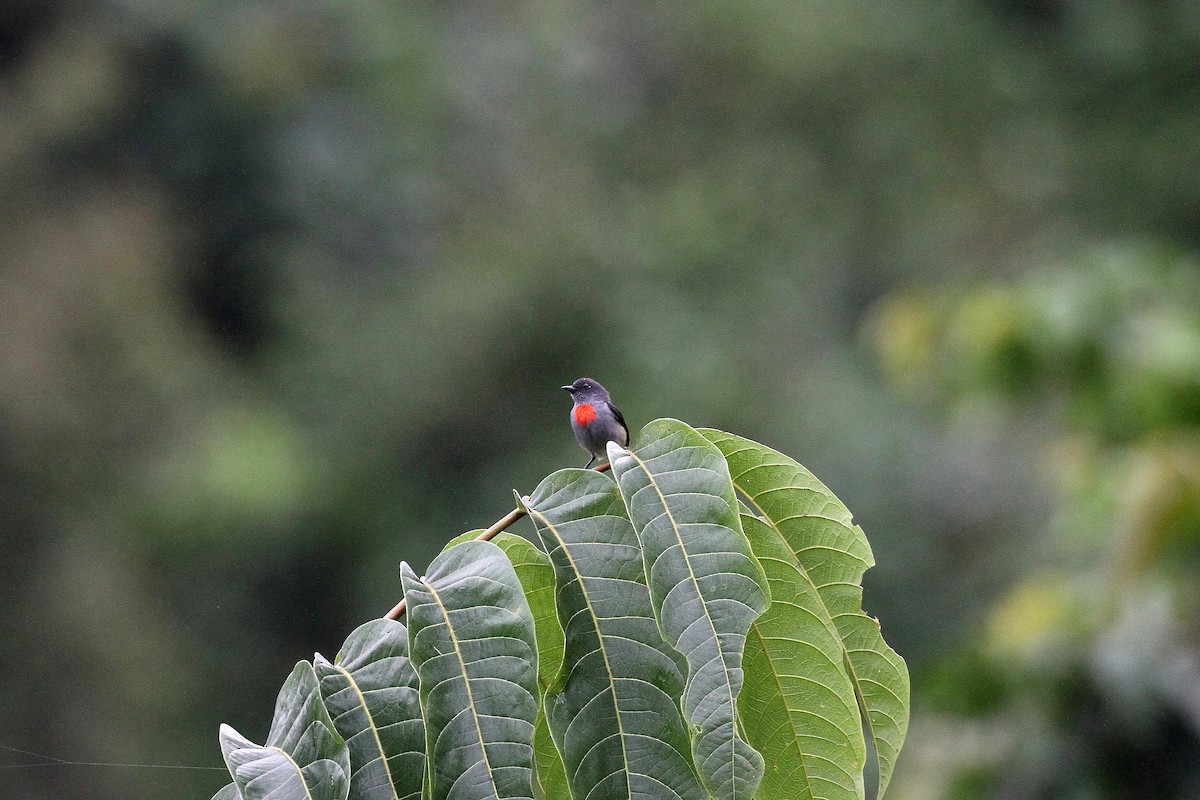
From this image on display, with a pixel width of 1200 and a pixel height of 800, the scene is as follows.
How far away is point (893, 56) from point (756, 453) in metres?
15.9

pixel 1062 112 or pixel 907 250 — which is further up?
pixel 1062 112

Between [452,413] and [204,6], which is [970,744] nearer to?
[452,413]

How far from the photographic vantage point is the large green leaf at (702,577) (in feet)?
3.03

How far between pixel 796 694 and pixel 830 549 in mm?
127

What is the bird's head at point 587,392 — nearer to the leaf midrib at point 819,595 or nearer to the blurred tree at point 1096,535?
the leaf midrib at point 819,595

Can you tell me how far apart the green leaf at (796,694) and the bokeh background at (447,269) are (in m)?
9.62

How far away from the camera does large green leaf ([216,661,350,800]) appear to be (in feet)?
2.98

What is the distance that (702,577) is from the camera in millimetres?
954

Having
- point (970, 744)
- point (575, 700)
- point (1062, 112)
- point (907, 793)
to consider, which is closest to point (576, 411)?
point (575, 700)

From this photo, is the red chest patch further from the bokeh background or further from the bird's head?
the bokeh background

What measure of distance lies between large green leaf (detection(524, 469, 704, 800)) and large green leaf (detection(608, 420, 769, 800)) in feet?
0.14

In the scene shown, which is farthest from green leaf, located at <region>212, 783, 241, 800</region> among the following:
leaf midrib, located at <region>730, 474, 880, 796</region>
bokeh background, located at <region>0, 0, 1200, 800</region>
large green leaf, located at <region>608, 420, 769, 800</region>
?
bokeh background, located at <region>0, 0, 1200, 800</region>

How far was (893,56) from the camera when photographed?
52.3ft

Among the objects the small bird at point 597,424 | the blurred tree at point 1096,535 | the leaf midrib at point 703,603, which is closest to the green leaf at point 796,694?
the leaf midrib at point 703,603
